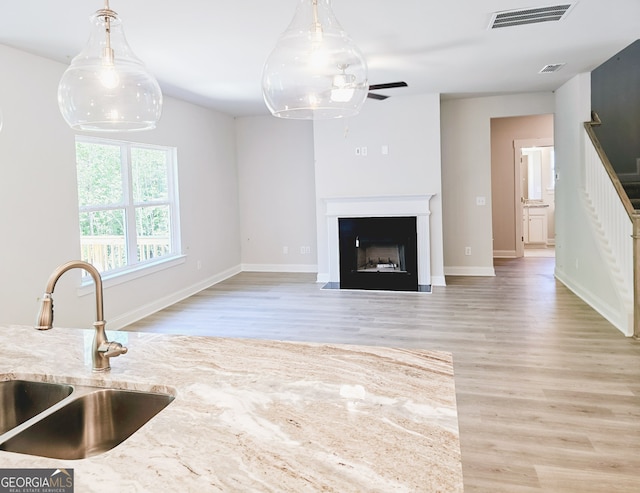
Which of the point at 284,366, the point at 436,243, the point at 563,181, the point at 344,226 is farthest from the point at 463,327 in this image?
the point at 284,366

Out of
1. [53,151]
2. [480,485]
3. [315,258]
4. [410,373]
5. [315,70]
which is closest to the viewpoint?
[410,373]

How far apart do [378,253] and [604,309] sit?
2.85 meters

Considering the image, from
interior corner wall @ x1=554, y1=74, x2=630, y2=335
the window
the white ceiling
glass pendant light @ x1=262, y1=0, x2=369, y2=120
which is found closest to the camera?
glass pendant light @ x1=262, y1=0, x2=369, y2=120

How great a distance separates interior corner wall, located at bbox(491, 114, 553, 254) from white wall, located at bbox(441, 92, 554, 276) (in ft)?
5.59

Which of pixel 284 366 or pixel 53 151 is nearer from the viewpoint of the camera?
pixel 284 366

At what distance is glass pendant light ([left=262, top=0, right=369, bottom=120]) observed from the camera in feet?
5.36

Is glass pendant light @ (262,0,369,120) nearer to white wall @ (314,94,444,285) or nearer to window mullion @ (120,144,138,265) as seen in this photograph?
window mullion @ (120,144,138,265)

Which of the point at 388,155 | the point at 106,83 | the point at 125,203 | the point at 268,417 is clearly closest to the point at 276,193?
the point at 388,155

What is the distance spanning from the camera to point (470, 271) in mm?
7141

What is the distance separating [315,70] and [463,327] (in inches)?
136

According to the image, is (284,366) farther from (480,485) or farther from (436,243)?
(436,243)

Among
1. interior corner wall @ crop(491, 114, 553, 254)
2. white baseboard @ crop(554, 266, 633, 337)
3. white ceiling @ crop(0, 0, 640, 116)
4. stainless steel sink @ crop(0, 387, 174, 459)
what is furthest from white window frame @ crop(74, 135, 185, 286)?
interior corner wall @ crop(491, 114, 553, 254)

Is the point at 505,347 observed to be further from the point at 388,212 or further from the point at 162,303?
the point at 162,303

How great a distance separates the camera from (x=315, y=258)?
7.73 metres
